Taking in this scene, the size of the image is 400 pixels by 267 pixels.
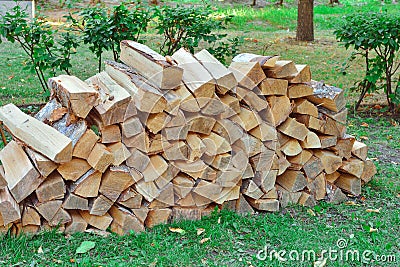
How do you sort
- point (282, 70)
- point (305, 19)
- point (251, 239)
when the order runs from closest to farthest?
point (251, 239)
point (282, 70)
point (305, 19)

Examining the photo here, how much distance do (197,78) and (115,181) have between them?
0.84 meters

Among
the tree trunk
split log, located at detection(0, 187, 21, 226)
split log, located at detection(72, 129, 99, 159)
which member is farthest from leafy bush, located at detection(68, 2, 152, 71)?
the tree trunk

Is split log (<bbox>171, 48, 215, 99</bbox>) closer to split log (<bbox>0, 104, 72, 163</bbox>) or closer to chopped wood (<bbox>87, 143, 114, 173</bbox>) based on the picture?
chopped wood (<bbox>87, 143, 114, 173</bbox>)

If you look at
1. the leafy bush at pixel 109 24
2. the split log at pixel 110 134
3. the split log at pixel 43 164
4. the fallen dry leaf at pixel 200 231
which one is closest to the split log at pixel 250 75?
the split log at pixel 110 134

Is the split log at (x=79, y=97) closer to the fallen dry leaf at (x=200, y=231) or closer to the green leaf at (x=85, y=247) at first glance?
the green leaf at (x=85, y=247)

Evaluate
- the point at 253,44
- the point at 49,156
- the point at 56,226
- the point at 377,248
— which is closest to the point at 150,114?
the point at 49,156

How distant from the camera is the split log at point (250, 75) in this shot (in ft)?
11.5

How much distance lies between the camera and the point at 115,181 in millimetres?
3271

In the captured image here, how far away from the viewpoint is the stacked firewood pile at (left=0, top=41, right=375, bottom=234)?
125 inches

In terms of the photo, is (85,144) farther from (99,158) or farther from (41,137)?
(41,137)

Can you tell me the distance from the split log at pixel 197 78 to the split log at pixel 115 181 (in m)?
0.67

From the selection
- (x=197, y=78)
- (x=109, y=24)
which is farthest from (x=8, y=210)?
(x=109, y=24)

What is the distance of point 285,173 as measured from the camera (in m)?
3.89

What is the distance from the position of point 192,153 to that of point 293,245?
34.2 inches
